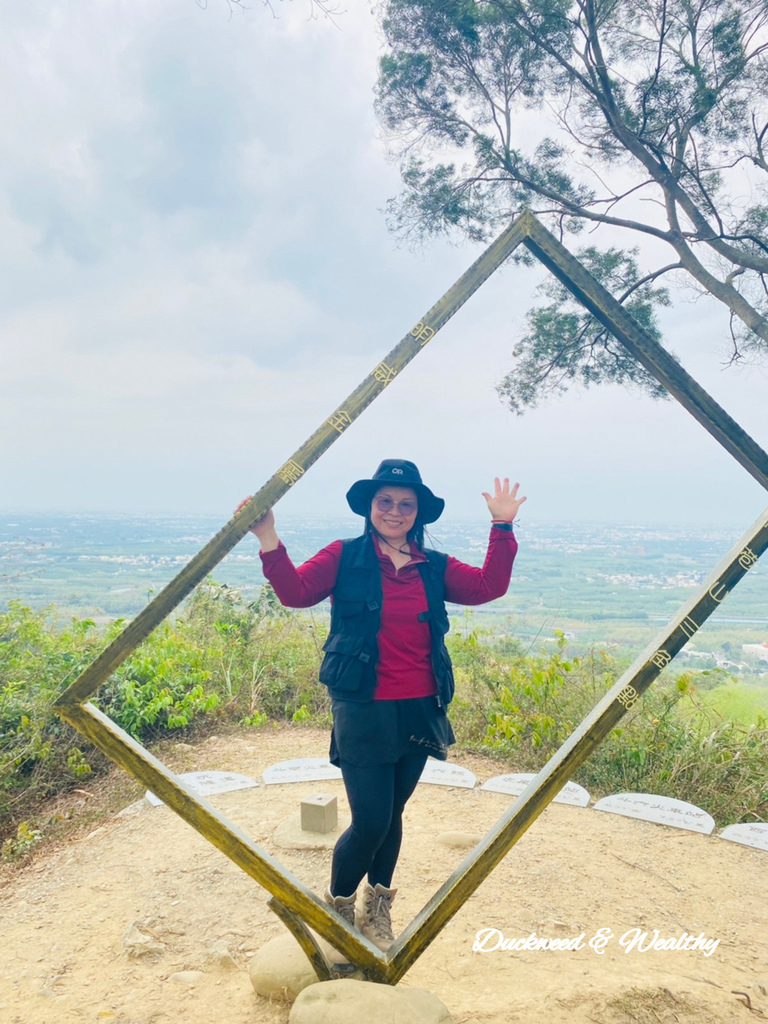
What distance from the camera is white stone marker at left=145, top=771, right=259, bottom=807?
187 inches

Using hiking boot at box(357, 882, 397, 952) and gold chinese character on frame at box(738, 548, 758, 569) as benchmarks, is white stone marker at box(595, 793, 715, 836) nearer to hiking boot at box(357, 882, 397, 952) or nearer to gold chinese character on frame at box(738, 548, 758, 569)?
hiking boot at box(357, 882, 397, 952)

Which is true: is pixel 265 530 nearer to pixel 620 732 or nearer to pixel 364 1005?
pixel 364 1005

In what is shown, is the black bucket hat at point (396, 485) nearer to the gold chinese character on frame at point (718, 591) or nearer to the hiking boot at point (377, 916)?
the gold chinese character on frame at point (718, 591)

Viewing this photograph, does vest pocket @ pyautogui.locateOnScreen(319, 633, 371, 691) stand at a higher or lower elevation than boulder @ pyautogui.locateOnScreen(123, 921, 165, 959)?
higher

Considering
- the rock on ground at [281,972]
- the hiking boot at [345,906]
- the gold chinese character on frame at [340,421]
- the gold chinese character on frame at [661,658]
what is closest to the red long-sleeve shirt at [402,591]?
the gold chinese character on frame at [340,421]

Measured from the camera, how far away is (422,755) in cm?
246

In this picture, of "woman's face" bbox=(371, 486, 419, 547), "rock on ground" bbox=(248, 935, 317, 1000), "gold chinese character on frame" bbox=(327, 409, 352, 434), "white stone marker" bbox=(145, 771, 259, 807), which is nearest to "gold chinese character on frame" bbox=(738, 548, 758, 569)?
"woman's face" bbox=(371, 486, 419, 547)

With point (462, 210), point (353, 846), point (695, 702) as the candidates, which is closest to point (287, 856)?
point (353, 846)

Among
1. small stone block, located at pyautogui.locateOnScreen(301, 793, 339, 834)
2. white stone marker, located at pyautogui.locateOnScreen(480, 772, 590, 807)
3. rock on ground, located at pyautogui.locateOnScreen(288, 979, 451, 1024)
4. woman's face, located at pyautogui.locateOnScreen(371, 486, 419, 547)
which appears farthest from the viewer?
white stone marker, located at pyautogui.locateOnScreen(480, 772, 590, 807)

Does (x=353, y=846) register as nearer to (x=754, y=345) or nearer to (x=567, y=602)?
(x=567, y=602)

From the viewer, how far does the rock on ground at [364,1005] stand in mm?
2064

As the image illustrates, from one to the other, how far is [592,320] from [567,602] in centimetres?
264

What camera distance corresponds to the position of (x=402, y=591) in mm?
2492

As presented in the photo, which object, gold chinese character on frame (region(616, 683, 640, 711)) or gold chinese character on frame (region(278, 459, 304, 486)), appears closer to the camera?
gold chinese character on frame (region(278, 459, 304, 486))
